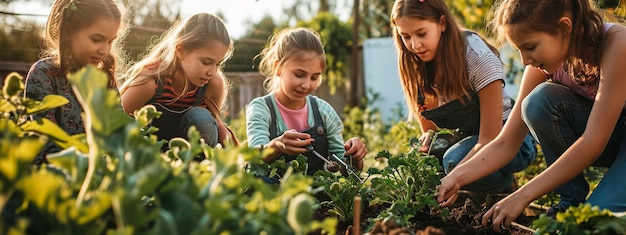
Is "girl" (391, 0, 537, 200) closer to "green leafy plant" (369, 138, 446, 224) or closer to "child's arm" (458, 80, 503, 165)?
"child's arm" (458, 80, 503, 165)

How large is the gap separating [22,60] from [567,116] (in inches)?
181

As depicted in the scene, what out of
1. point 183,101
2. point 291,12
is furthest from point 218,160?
A: point 291,12

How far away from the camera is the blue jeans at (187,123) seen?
9.06ft

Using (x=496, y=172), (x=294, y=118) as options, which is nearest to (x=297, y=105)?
(x=294, y=118)

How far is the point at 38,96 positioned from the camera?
2.03 m

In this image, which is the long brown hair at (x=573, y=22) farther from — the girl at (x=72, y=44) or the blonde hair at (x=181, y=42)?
the girl at (x=72, y=44)

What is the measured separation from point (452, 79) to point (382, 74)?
21.4 feet

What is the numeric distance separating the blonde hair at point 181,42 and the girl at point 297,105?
290mm

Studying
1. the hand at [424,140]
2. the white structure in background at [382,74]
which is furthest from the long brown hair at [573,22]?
the white structure in background at [382,74]

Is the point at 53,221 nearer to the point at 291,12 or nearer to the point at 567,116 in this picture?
the point at 567,116

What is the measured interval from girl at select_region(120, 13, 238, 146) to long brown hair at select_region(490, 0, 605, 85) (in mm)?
1293

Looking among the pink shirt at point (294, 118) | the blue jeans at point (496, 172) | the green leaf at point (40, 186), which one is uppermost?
the green leaf at point (40, 186)

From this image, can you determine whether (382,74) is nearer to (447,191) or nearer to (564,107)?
(564,107)

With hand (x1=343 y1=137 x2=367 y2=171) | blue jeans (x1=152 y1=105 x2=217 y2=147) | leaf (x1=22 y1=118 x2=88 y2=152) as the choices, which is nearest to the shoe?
hand (x1=343 y1=137 x2=367 y2=171)
